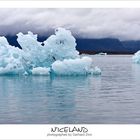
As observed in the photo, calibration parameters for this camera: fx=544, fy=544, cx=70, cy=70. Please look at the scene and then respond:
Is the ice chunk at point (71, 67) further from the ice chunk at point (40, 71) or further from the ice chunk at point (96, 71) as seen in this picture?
the ice chunk at point (96, 71)

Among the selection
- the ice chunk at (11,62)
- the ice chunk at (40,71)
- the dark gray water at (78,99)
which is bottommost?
the dark gray water at (78,99)

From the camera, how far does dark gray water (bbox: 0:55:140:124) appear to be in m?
8.58

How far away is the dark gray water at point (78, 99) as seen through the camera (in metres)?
8.58

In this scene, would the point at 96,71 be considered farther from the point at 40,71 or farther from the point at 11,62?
the point at 11,62

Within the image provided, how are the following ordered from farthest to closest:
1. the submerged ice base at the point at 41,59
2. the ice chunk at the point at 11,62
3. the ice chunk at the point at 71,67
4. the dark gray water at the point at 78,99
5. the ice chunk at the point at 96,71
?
the ice chunk at the point at 11,62
the submerged ice base at the point at 41,59
the ice chunk at the point at 71,67
the ice chunk at the point at 96,71
the dark gray water at the point at 78,99

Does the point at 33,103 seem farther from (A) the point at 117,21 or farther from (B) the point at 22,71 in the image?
(B) the point at 22,71

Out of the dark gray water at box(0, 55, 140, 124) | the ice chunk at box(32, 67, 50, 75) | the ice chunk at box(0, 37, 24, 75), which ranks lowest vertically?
the dark gray water at box(0, 55, 140, 124)

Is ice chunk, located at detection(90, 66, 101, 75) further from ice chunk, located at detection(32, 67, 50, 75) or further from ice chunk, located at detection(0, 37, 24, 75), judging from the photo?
ice chunk, located at detection(0, 37, 24, 75)

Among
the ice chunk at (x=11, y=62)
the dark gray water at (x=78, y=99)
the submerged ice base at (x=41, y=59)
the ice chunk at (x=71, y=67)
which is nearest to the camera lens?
the dark gray water at (x=78, y=99)

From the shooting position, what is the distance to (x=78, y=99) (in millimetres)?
9438

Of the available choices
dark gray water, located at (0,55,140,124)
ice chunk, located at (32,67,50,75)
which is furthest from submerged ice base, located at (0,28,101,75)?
dark gray water, located at (0,55,140,124)

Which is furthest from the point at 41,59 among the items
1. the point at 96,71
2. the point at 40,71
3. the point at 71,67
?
the point at 96,71

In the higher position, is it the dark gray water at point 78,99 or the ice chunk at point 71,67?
the ice chunk at point 71,67

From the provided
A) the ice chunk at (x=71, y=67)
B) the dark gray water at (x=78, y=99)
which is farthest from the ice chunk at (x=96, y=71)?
the ice chunk at (x=71, y=67)
